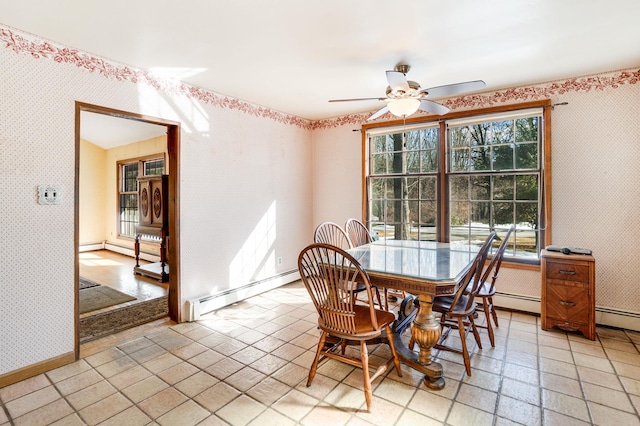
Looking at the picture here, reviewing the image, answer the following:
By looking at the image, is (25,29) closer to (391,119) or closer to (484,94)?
(391,119)

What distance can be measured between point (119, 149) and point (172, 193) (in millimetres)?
4973

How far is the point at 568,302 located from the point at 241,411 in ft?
9.48

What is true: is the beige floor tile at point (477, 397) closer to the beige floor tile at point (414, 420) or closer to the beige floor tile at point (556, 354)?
the beige floor tile at point (414, 420)

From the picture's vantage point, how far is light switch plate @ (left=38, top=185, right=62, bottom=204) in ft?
7.95

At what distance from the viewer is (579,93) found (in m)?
3.27

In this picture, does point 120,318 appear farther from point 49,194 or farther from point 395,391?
point 395,391

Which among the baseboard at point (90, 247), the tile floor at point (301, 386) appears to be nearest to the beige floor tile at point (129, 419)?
the tile floor at point (301, 386)

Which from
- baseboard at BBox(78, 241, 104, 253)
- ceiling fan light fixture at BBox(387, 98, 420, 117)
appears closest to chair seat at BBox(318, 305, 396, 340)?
ceiling fan light fixture at BBox(387, 98, 420, 117)

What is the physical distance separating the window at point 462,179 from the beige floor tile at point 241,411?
112 inches

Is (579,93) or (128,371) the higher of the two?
(579,93)

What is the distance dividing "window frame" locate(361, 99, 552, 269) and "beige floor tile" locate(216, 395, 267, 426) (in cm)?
287

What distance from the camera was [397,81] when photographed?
242 cm

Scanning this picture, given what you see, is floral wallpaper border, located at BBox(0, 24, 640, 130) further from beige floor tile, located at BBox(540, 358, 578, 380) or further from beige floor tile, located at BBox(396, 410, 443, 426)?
beige floor tile, located at BBox(396, 410, 443, 426)

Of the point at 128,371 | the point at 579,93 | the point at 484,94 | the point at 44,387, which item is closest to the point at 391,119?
the point at 484,94
